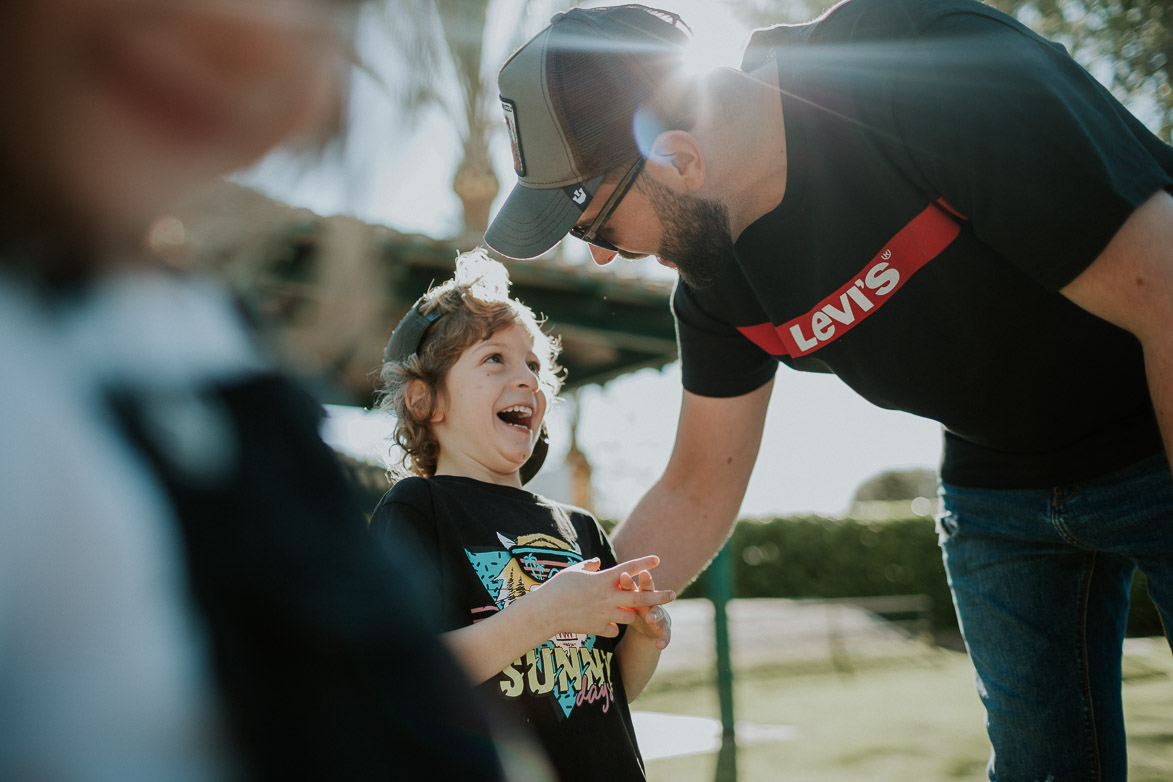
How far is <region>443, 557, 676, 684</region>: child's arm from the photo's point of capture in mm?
1689

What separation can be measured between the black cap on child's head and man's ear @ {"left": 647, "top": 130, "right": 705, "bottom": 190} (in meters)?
0.05

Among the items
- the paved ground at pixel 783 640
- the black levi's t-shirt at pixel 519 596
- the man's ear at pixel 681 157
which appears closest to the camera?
the black levi's t-shirt at pixel 519 596

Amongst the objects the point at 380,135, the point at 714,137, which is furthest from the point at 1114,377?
the point at 380,135

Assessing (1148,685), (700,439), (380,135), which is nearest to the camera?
(380,135)

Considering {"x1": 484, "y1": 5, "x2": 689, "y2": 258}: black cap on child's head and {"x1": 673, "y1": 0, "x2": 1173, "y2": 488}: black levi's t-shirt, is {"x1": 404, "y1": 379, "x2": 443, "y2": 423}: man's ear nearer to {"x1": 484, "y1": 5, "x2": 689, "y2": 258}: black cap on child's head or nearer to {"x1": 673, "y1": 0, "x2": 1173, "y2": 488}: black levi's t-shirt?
{"x1": 484, "y1": 5, "x2": 689, "y2": 258}: black cap on child's head

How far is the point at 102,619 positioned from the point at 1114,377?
1904mm

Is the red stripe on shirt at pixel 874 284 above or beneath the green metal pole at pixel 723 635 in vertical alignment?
above

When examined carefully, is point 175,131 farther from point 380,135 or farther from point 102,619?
point 102,619

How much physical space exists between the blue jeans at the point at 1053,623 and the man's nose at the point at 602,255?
3.48 ft

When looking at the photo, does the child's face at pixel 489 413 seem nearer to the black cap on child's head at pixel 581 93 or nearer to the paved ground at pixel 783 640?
the black cap on child's head at pixel 581 93

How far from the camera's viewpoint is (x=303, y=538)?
1.53ft

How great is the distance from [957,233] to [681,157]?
2.06 feet

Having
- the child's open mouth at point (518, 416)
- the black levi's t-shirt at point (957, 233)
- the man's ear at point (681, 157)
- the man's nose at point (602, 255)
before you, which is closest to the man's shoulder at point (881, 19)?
the black levi's t-shirt at point (957, 233)

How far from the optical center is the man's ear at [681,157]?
2.02 m
